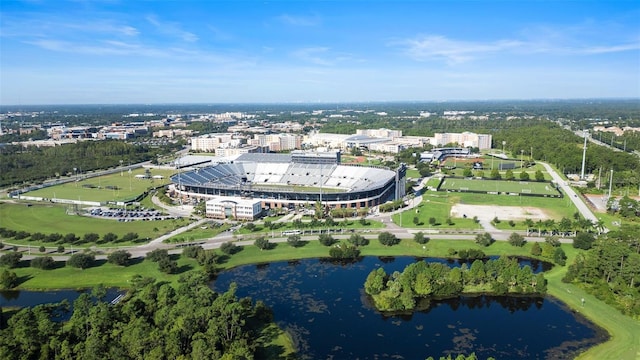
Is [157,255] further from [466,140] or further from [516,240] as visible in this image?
[466,140]

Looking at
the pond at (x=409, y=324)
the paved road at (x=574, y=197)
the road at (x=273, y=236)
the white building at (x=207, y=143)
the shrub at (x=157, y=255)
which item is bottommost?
the pond at (x=409, y=324)

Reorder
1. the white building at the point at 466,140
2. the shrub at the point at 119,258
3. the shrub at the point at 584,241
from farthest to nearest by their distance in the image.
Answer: the white building at the point at 466,140, the shrub at the point at 584,241, the shrub at the point at 119,258

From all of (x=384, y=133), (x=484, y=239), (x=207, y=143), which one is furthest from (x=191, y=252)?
(x=384, y=133)

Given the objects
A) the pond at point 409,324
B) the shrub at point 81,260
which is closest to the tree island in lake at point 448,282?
the pond at point 409,324

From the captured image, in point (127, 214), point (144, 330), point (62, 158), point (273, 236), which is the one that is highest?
point (62, 158)

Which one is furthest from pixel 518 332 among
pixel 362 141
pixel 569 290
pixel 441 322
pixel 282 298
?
pixel 362 141

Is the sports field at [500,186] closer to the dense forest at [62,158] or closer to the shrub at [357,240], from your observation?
the shrub at [357,240]
